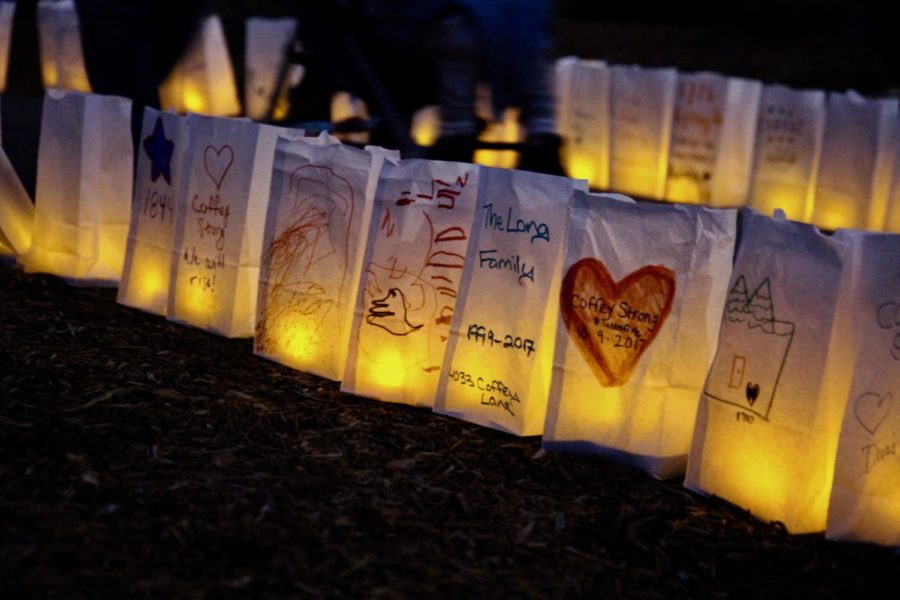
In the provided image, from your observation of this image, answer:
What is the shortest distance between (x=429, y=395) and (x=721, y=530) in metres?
1.51

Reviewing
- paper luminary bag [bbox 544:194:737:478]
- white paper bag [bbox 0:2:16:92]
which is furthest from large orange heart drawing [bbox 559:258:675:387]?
white paper bag [bbox 0:2:16:92]

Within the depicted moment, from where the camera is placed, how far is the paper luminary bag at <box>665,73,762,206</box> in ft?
38.7

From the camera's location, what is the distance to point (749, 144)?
11.9 meters

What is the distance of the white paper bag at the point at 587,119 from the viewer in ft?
41.2

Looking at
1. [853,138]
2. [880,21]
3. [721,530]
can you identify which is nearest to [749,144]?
[853,138]

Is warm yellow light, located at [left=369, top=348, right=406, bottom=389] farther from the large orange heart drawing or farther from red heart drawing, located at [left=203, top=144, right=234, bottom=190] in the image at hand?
red heart drawing, located at [left=203, top=144, right=234, bottom=190]

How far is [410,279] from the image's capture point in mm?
5414

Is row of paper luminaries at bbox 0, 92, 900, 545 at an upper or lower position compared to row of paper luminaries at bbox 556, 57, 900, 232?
lower

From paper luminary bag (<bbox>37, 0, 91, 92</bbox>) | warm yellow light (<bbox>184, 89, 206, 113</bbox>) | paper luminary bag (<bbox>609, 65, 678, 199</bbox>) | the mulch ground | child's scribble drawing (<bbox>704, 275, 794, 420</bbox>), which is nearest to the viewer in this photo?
the mulch ground

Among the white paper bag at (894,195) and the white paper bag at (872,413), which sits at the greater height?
the white paper bag at (894,195)

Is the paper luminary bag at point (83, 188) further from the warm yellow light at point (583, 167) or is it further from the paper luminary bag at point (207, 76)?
the paper luminary bag at point (207, 76)

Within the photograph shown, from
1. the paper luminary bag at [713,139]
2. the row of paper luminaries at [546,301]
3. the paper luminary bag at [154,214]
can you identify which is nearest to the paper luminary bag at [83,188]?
the row of paper luminaries at [546,301]

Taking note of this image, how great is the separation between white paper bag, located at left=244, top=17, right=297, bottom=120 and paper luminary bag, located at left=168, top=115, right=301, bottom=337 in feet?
29.8

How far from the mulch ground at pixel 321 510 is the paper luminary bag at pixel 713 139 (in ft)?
23.8
